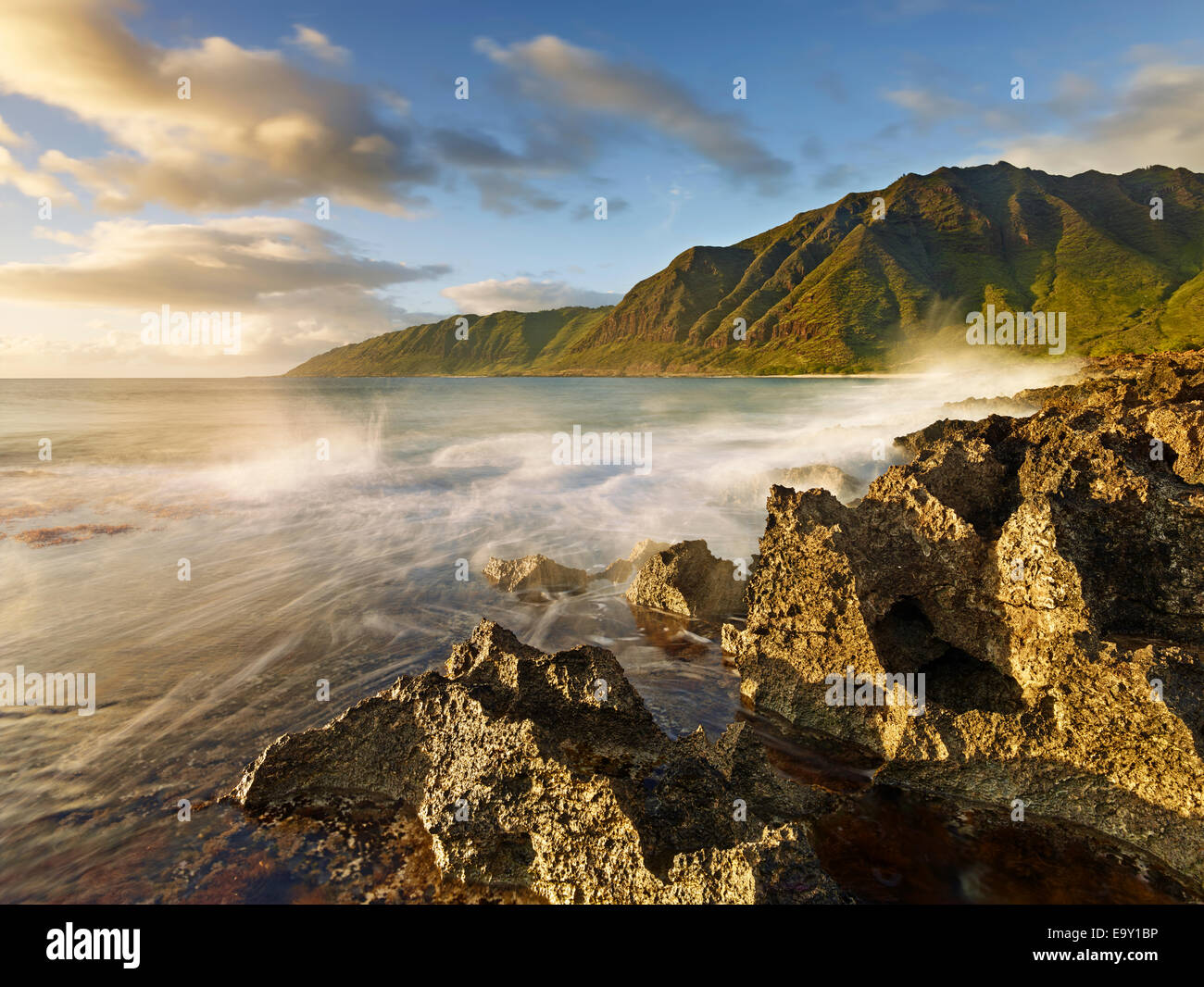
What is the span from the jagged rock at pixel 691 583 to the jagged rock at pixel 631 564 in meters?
1.89

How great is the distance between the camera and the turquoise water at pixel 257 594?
24.2 ft

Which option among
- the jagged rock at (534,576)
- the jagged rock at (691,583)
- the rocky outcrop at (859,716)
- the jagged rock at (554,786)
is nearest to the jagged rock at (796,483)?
the jagged rock at (691,583)

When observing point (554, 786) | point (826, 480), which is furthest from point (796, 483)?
point (554, 786)

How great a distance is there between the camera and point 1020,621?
283 inches

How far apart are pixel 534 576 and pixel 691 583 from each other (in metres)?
3.92

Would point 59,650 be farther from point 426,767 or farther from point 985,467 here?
point 985,467

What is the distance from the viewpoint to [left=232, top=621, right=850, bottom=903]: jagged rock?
496 cm

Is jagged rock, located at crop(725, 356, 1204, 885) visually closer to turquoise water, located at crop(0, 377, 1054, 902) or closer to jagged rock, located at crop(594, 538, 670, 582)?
turquoise water, located at crop(0, 377, 1054, 902)

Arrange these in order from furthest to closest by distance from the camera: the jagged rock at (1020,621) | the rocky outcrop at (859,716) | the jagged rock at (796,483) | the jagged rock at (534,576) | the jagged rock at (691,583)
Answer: the jagged rock at (796,483), the jagged rock at (534,576), the jagged rock at (691,583), the jagged rock at (1020,621), the rocky outcrop at (859,716)

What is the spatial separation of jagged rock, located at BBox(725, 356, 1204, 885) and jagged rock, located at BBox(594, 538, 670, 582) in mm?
5373

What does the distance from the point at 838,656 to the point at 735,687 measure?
6.16 ft

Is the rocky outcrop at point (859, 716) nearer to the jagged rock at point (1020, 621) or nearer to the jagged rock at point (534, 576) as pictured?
the jagged rock at point (1020, 621)
